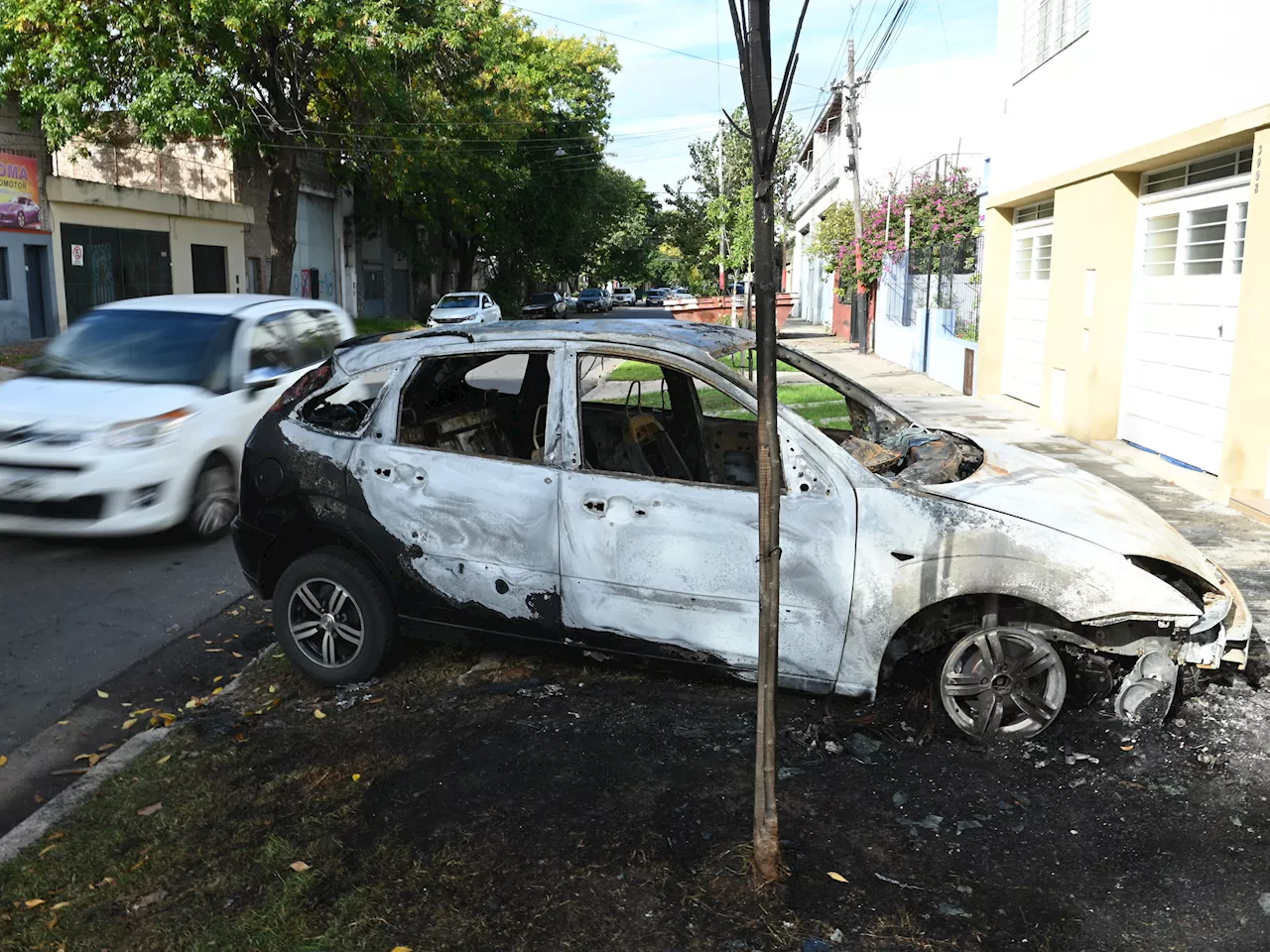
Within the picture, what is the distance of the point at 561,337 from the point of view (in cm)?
468

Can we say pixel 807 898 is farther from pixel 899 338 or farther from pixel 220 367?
pixel 899 338

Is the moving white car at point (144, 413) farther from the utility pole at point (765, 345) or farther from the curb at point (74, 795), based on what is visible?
the utility pole at point (765, 345)

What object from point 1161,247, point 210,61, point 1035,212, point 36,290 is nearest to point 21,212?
point 36,290

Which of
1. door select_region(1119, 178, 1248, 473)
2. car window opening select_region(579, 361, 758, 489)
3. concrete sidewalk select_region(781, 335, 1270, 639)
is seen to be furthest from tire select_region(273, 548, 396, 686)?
door select_region(1119, 178, 1248, 473)

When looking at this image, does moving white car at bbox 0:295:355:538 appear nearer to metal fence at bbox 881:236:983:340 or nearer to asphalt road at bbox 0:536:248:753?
asphalt road at bbox 0:536:248:753

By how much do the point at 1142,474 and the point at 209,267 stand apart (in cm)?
2901

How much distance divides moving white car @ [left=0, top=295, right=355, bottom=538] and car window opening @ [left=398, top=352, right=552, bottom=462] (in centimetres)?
272

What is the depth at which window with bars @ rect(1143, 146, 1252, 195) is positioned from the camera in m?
9.41

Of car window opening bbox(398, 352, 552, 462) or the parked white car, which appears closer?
car window opening bbox(398, 352, 552, 462)

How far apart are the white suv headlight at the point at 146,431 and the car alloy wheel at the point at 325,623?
2.85 meters

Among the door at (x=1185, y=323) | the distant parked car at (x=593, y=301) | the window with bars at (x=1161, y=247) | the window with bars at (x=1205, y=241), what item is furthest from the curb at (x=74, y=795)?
the distant parked car at (x=593, y=301)

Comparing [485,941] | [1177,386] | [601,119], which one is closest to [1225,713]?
[485,941]

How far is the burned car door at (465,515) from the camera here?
14.8 feet

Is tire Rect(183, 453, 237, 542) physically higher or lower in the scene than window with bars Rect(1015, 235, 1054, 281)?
lower
